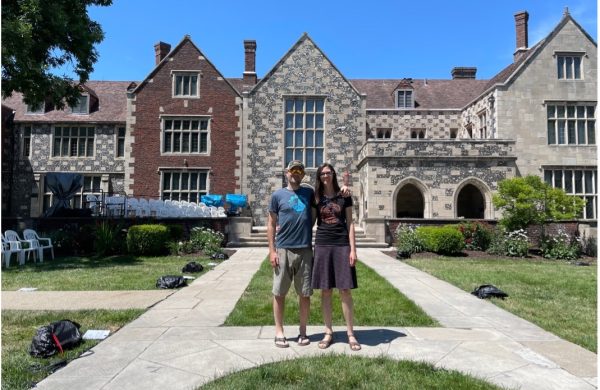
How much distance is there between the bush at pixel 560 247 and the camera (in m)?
16.5

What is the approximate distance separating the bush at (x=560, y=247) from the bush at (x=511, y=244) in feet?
2.92

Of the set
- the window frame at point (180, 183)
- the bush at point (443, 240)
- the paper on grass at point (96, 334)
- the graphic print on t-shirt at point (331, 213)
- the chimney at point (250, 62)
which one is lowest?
the paper on grass at point (96, 334)

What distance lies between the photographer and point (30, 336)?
17.5 ft

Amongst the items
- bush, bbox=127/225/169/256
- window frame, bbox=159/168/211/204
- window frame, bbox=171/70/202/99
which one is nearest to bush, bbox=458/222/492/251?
bush, bbox=127/225/169/256

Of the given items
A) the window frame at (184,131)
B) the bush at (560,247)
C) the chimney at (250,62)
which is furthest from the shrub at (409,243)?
the chimney at (250,62)

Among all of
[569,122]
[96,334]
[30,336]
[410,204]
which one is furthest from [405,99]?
[30,336]

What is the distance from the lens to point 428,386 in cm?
362

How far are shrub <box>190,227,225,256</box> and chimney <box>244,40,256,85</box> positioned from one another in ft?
46.0

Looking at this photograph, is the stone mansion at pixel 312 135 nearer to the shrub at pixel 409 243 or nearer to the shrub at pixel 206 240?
the shrub at pixel 409 243

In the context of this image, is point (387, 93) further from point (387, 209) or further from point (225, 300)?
point (225, 300)

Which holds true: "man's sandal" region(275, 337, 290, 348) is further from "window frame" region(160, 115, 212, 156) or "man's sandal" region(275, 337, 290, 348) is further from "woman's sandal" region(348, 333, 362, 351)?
"window frame" region(160, 115, 212, 156)

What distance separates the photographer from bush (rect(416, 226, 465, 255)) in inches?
631

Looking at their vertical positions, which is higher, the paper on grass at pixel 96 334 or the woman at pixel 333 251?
the woman at pixel 333 251

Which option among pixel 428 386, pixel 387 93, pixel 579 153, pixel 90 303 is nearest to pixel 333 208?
pixel 428 386
